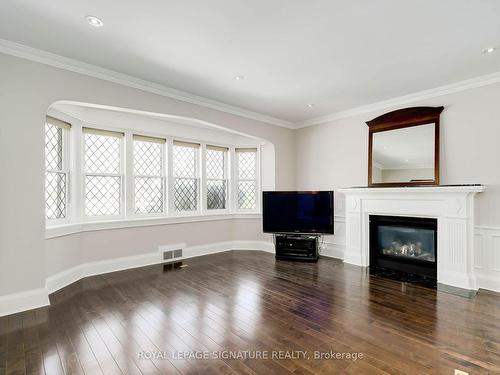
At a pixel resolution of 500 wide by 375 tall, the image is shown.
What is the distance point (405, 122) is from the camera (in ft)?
14.0

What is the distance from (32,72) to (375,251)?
5.52m

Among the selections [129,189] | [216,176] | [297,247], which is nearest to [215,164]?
[216,176]

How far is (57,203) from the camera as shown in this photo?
3764 millimetres

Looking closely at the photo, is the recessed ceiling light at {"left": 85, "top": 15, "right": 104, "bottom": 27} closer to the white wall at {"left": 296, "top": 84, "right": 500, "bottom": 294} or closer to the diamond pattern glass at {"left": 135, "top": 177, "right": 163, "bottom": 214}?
the diamond pattern glass at {"left": 135, "top": 177, "right": 163, "bottom": 214}

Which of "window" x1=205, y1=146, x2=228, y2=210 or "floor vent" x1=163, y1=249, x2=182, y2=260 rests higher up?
"window" x1=205, y1=146, x2=228, y2=210

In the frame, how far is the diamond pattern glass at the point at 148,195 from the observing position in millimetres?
4777

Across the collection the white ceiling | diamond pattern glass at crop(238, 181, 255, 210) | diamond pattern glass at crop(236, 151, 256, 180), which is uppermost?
the white ceiling

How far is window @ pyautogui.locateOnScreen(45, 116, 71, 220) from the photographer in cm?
358

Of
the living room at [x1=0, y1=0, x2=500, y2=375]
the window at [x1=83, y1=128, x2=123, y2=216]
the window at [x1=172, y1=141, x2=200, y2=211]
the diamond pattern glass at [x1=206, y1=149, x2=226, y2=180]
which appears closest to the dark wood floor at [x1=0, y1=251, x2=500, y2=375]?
the living room at [x1=0, y1=0, x2=500, y2=375]

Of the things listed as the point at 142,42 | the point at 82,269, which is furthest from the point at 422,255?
the point at 82,269

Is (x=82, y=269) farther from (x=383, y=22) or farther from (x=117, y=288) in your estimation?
(x=383, y=22)

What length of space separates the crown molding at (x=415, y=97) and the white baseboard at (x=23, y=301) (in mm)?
5328

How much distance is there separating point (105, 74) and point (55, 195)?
187cm

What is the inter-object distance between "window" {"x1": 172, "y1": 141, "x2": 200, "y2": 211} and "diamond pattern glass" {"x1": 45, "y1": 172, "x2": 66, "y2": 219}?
1873 millimetres
